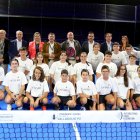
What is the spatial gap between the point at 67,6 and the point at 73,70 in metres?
8.44

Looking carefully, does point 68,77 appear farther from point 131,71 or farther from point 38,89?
point 131,71

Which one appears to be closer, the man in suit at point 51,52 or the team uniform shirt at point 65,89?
the team uniform shirt at point 65,89

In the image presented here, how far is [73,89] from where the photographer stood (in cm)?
770

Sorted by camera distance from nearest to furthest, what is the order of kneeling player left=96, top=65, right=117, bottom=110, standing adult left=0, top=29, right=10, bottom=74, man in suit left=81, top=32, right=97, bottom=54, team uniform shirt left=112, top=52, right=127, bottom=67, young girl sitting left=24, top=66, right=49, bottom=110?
young girl sitting left=24, top=66, right=49, bottom=110, kneeling player left=96, top=65, right=117, bottom=110, standing adult left=0, top=29, right=10, bottom=74, team uniform shirt left=112, top=52, right=127, bottom=67, man in suit left=81, top=32, right=97, bottom=54

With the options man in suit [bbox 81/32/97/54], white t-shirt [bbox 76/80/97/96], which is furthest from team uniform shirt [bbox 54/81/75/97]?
man in suit [bbox 81/32/97/54]

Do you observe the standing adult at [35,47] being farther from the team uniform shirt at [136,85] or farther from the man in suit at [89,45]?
the team uniform shirt at [136,85]

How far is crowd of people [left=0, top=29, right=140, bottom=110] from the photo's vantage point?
7684 millimetres

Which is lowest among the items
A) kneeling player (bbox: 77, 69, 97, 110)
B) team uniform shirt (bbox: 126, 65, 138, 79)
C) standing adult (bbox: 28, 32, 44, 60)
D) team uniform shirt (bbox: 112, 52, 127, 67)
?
kneeling player (bbox: 77, 69, 97, 110)

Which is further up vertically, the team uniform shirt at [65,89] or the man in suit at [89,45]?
the man in suit at [89,45]

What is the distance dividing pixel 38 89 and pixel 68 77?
1.03 metres

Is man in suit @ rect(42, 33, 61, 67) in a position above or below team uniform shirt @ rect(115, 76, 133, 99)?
above

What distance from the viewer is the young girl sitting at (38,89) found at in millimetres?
7602

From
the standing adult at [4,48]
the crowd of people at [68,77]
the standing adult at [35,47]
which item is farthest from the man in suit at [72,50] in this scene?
the standing adult at [4,48]

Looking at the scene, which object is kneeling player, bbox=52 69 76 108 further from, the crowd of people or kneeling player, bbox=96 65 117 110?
kneeling player, bbox=96 65 117 110
